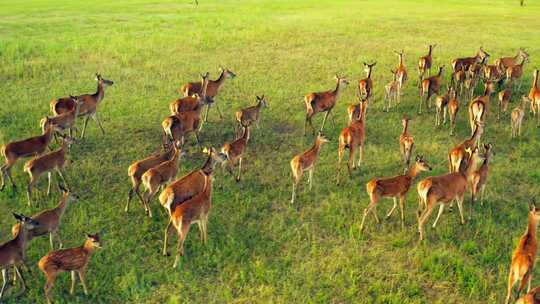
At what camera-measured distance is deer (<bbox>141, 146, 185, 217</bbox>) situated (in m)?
10.6

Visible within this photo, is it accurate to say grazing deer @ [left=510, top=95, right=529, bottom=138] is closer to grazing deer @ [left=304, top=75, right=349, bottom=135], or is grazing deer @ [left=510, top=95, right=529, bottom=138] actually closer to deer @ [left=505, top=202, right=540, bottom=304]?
grazing deer @ [left=304, top=75, right=349, bottom=135]

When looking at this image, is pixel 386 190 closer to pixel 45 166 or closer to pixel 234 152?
pixel 234 152

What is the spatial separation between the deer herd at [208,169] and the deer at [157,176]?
0.9 inches

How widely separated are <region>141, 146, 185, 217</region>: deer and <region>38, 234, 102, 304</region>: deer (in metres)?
2.14

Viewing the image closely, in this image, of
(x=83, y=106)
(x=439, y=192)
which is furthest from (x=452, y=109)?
(x=83, y=106)

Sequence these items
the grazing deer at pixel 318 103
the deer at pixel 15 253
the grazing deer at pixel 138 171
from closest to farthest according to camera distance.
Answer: the deer at pixel 15 253, the grazing deer at pixel 138 171, the grazing deer at pixel 318 103

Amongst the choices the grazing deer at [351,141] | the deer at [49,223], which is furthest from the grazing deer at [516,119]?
the deer at [49,223]

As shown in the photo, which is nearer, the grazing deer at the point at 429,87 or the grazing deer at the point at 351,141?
the grazing deer at the point at 351,141

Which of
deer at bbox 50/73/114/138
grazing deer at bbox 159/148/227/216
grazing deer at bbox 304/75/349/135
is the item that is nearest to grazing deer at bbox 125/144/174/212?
grazing deer at bbox 159/148/227/216

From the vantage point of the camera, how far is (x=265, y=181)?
12.3 m

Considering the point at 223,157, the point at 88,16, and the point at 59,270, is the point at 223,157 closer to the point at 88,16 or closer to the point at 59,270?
the point at 59,270

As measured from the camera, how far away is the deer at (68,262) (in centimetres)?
800

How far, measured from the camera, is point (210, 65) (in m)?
23.0

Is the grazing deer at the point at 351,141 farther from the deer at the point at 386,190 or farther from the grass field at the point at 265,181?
the deer at the point at 386,190
